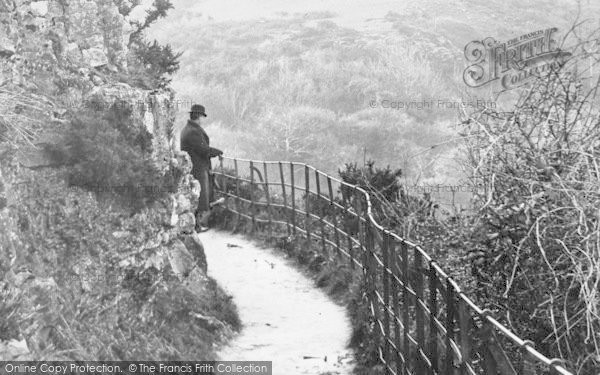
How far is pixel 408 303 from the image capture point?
7.28 meters

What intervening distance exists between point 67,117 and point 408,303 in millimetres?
3291

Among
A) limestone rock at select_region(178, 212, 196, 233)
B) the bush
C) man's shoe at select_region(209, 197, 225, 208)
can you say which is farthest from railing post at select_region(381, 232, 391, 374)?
man's shoe at select_region(209, 197, 225, 208)

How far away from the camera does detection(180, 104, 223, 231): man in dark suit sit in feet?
43.5

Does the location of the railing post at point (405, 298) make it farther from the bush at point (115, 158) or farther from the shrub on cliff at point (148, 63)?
the shrub on cliff at point (148, 63)

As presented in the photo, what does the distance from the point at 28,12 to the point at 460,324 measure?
4690 millimetres

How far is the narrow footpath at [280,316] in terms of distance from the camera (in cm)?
857

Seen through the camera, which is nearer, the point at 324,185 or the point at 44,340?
the point at 44,340

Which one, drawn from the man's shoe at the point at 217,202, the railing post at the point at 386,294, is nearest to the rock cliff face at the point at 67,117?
the railing post at the point at 386,294

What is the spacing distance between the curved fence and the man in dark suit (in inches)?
33.1

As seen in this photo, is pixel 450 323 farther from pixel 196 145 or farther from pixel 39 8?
pixel 196 145

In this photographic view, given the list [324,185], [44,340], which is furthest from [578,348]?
[324,185]

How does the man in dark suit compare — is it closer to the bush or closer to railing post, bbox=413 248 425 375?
the bush

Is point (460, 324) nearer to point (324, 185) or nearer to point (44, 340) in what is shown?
point (44, 340)

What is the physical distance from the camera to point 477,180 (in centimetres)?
672
